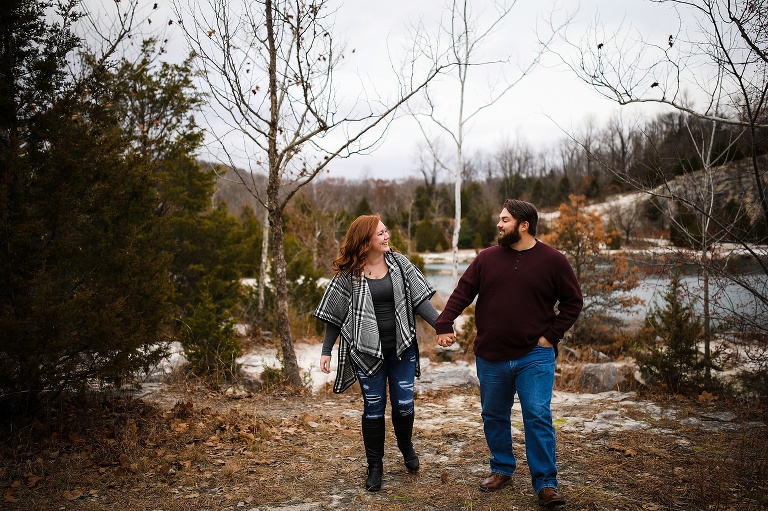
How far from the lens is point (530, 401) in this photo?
11.2 ft

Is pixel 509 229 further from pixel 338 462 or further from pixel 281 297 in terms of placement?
pixel 281 297

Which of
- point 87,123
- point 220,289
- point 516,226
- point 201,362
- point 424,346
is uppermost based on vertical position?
point 87,123

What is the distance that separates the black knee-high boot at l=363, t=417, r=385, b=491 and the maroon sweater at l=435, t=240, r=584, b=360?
0.97 meters

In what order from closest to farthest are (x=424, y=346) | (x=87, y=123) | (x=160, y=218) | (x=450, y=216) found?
(x=87, y=123)
(x=160, y=218)
(x=424, y=346)
(x=450, y=216)

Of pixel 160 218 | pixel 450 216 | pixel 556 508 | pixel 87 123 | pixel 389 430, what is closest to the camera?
pixel 556 508

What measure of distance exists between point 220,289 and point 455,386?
6.85 metres

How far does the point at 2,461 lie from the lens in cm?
415

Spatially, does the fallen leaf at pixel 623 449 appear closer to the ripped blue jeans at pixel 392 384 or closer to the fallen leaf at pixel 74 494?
the ripped blue jeans at pixel 392 384

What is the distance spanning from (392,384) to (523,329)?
1097 millimetres

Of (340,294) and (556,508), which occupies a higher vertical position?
(340,294)

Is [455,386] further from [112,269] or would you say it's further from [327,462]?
[112,269]

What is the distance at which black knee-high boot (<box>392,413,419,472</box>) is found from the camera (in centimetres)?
397

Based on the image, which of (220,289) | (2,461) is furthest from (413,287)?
(220,289)

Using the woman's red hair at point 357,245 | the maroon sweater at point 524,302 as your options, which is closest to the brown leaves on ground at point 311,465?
the maroon sweater at point 524,302
